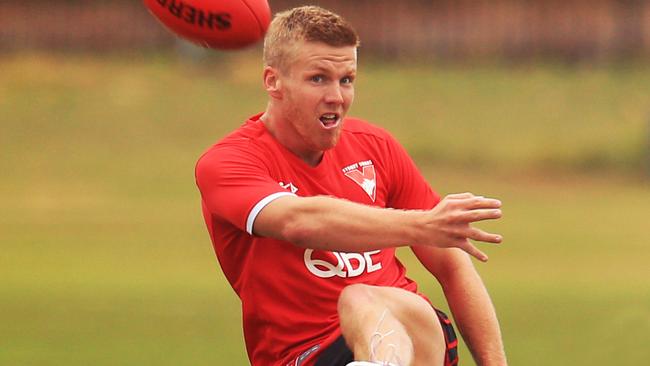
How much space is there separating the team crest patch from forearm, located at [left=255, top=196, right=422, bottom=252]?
0.69 metres

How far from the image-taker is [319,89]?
A: 230 inches

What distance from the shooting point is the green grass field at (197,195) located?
1346cm

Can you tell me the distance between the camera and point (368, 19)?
33.2 m

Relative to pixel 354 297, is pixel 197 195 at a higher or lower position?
lower

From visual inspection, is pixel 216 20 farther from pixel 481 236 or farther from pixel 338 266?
pixel 481 236

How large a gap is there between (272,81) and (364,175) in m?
0.57

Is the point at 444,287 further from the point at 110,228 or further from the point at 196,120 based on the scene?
the point at 196,120

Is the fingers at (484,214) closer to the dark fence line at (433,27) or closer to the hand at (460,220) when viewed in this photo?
the hand at (460,220)

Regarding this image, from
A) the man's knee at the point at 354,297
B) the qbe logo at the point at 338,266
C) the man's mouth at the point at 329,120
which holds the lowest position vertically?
the qbe logo at the point at 338,266

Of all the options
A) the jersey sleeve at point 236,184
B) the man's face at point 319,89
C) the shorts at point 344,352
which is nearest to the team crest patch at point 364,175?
the man's face at point 319,89

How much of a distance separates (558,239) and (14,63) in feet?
51.4

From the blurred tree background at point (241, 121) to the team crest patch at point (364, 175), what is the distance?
5.62m

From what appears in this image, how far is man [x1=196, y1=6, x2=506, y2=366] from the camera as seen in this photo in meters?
5.41

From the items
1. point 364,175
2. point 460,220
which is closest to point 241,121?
point 364,175
